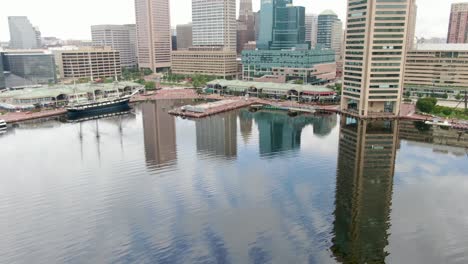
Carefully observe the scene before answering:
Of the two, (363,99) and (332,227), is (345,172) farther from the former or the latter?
(363,99)

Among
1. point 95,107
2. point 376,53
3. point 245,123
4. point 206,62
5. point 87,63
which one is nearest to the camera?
point 376,53

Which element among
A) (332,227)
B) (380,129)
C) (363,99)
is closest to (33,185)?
(332,227)

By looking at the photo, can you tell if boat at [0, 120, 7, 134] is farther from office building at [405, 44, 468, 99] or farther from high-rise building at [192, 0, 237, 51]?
high-rise building at [192, 0, 237, 51]

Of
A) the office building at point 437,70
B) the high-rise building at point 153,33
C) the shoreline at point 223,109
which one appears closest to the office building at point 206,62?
the high-rise building at point 153,33

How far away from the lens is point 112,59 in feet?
475

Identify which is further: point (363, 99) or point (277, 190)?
point (363, 99)

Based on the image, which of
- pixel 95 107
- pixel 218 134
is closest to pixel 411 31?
pixel 218 134

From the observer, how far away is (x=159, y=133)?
205ft

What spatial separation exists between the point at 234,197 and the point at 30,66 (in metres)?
111

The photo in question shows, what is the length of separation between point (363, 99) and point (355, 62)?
808cm

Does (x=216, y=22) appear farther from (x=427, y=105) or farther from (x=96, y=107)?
(x=427, y=105)

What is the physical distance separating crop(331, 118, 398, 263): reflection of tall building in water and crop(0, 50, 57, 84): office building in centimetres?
10440

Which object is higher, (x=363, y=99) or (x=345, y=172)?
(x=363, y=99)

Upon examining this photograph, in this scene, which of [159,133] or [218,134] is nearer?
[218,134]
